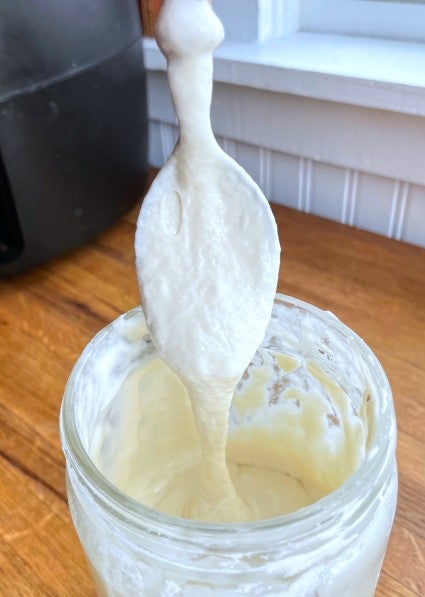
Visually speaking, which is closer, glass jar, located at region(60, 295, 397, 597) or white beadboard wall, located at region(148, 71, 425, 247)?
glass jar, located at region(60, 295, 397, 597)

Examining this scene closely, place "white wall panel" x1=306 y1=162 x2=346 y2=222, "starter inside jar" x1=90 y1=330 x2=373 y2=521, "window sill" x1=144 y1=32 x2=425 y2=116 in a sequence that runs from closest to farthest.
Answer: "starter inside jar" x1=90 y1=330 x2=373 y2=521, "window sill" x1=144 y1=32 x2=425 y2=116, "white wall panel" x1=306 y1=162 x2=346 y2=222

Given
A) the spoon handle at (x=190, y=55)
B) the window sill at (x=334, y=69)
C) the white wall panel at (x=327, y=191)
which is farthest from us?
the white wall panel at (x=327, y=191)

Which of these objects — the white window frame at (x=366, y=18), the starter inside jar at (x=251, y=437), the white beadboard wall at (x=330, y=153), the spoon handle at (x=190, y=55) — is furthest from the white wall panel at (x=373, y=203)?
the spoon handle at (x=190, y=55)

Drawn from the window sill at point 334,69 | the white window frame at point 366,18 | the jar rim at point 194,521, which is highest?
the white window frame at point 366,18

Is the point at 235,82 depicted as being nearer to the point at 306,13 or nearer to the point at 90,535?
the point at 306,13

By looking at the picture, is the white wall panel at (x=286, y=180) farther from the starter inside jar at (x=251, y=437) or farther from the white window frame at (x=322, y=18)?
the starter inside jar at (x=251, y=437)

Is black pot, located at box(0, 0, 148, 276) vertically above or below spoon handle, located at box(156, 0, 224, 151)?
below

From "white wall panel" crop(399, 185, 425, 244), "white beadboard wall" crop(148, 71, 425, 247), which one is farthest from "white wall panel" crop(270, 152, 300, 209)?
"white wall panel" crop(399, 185, 425, 244)

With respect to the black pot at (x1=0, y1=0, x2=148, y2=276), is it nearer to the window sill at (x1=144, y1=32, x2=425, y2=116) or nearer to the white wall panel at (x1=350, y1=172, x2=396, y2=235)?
the window sill at (x1=144, y1=32, x2=425, y2=116)
